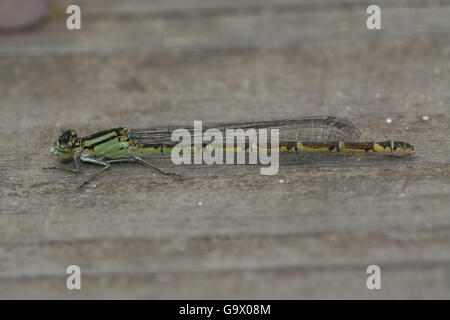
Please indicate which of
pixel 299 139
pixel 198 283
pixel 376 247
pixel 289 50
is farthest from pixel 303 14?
pixel 198 283

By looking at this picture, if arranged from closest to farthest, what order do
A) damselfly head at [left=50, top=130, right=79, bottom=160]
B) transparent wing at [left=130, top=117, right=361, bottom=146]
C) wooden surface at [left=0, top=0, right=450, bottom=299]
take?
wooden surface at [left=0, top=0, right=450, bottom=299] → damselfly head at [left=50, top=130, right=79, bottom=160] → transparent wing at [left=130, top=117, right=361, bottom=146]

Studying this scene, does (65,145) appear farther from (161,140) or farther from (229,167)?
(229,167)

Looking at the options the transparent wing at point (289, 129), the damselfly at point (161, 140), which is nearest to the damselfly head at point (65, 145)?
the damselfly at point (161, 140)

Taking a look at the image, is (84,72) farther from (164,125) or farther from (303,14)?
(303,14)

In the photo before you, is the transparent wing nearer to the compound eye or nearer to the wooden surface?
the wooden surface

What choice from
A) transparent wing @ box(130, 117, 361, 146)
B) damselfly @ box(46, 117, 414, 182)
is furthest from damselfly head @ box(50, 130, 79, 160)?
transparent wing @ box(130, 117, 361, 146)

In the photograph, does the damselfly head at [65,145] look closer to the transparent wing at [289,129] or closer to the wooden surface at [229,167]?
the wooden surface at [229,167]
